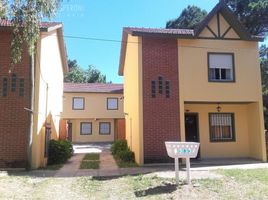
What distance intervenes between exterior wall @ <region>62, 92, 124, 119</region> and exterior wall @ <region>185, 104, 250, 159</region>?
66.9 ft

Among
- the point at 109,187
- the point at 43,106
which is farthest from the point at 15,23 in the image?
the point at 109,187

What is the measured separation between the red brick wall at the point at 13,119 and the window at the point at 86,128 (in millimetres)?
23728

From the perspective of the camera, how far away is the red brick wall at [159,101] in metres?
15.1

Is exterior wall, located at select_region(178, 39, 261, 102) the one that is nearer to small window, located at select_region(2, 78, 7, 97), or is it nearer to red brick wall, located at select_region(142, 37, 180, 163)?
red brick wall, located at select_region(142, 37, 180, 163)

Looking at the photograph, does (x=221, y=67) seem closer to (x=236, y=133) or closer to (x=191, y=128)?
(x=191, y=128)

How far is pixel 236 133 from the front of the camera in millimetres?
17906

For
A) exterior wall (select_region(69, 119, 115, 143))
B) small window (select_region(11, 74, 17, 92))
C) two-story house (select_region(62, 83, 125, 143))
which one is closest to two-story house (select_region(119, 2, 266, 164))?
small window (select_region(11, 74, 17, 92))

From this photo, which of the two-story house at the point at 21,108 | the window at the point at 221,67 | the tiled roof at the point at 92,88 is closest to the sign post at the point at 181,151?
the two-story house at the point at 21,108

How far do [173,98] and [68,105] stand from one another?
2289cm

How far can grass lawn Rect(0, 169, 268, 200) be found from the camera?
945 centimetres

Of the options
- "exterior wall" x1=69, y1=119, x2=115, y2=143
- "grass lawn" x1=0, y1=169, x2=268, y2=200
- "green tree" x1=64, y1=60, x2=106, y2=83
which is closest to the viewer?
"grass lawn" x1=0, y1=169, x2=268, y2=200

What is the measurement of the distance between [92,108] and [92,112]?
1.50ft

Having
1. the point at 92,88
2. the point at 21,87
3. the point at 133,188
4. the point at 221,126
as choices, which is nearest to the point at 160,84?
the point at 221,126

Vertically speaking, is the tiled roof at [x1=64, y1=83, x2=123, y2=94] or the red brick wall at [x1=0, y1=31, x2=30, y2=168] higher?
the tiled roof at [x1=64, y1=83, x2=123, y2=94]
